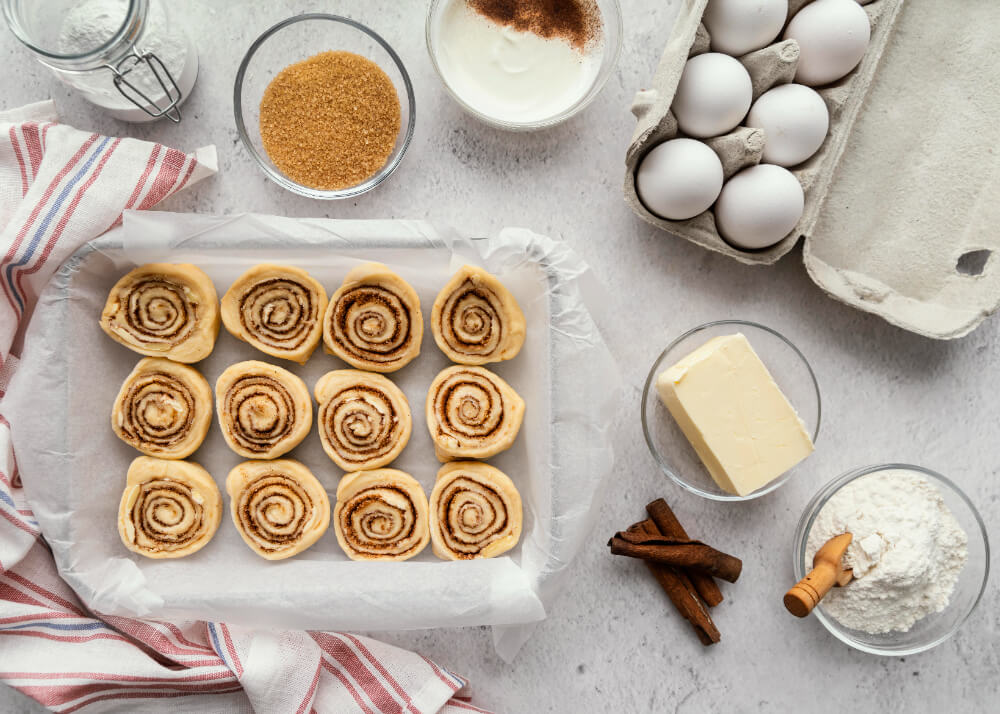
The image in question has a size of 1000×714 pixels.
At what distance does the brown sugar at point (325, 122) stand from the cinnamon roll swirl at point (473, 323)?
0.92 feet

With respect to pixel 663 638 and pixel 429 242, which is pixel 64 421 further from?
pixel 663 638

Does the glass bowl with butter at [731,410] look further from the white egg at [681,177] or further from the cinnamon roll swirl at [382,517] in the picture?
the cinnamon roll swirl at [382,517]

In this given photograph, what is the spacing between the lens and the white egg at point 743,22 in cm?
139

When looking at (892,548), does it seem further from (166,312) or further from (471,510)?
(166,312)

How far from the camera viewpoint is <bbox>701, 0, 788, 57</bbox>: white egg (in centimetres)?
139

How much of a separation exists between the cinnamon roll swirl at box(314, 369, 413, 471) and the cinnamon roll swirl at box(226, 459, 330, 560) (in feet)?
0.26

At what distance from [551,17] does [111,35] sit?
30.5 inches

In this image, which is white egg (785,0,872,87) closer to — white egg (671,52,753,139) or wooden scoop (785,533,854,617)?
white egg (671,52,753,139)

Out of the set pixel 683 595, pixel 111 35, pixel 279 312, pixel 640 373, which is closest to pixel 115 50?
pixel 111 35

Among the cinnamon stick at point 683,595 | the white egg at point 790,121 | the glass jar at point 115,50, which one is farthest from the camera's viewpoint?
the cinnamon stick at point 683,595

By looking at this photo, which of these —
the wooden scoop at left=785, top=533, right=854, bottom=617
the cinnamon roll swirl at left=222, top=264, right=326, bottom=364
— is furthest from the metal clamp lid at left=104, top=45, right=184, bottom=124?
the wooden scoop at left=785, top=533, right=854, bottom=617

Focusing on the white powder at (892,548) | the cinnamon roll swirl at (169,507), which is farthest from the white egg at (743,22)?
the cinnamon roll swirl at (169,507)

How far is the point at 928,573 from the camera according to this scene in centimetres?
143

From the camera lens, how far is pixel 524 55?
1.49 m
